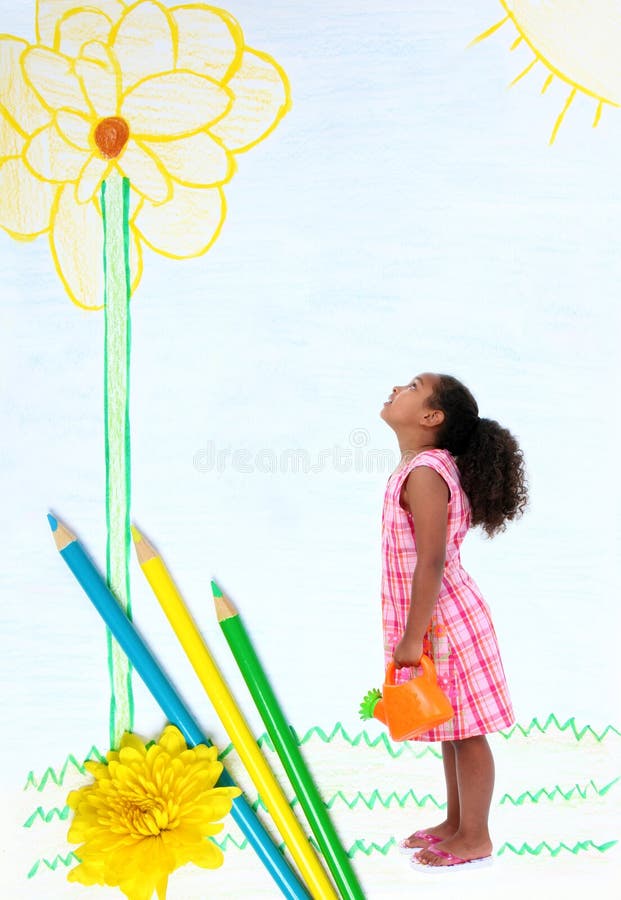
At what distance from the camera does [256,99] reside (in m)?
0.80

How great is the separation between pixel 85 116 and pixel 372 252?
1.06 feet

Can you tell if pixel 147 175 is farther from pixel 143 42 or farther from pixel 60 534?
pixel 60 534

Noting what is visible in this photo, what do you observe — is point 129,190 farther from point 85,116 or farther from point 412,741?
point 412,741

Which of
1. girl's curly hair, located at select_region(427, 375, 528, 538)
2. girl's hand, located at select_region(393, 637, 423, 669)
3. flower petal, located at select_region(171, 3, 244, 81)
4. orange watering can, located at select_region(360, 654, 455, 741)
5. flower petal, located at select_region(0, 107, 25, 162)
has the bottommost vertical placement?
orange watering can, located at select_region(360, 654, 455, 741)

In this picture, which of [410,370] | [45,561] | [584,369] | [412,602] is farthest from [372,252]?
[45,561]

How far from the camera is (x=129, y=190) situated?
2.66ft

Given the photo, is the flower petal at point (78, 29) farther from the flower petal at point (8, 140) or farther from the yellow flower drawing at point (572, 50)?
the yellow flower drawing at point (572, 50)

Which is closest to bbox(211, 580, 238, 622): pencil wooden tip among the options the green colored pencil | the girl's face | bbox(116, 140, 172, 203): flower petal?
the green colored pencil

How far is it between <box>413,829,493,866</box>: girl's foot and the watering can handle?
17cm

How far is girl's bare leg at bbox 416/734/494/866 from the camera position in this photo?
761 millimetres

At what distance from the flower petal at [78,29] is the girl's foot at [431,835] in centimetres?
85

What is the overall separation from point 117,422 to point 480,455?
1.18ft

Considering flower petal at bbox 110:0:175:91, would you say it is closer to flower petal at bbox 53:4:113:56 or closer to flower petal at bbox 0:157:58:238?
flower petal at bbox 53:4:113:56

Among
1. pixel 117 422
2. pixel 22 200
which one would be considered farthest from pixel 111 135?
pixel 117 422
